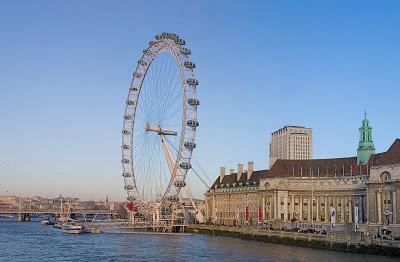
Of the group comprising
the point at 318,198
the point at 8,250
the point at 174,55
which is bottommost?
the point at 8,250

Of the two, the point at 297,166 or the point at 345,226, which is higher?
the point at 297,166

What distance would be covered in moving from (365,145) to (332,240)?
3417 centimetres

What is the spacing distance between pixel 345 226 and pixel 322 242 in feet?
64.7

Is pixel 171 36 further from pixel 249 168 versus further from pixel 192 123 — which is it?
pixel 249 168

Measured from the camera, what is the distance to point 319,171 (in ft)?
319

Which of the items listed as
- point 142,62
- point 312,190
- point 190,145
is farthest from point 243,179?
point 142,62

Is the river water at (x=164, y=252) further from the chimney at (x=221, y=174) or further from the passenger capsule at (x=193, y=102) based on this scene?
the chimney at (x=221, y=174)

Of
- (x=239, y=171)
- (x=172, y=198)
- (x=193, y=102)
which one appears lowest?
(x=172, y=198)

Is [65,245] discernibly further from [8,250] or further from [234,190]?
[234,190]

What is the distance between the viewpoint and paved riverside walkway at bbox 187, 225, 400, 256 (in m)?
54.9

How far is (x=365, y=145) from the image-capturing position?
303ft

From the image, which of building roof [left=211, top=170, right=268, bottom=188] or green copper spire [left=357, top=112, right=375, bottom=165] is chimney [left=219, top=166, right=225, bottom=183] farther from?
green copper spire [left=357, top=112, right=375, bottom=165]

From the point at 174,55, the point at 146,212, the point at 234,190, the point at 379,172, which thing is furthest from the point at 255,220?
the point at 174,55

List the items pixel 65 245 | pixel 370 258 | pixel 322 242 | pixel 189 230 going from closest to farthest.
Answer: pixel 370 258, pixel 322 242, pixel 65 245, pixel 189 230
